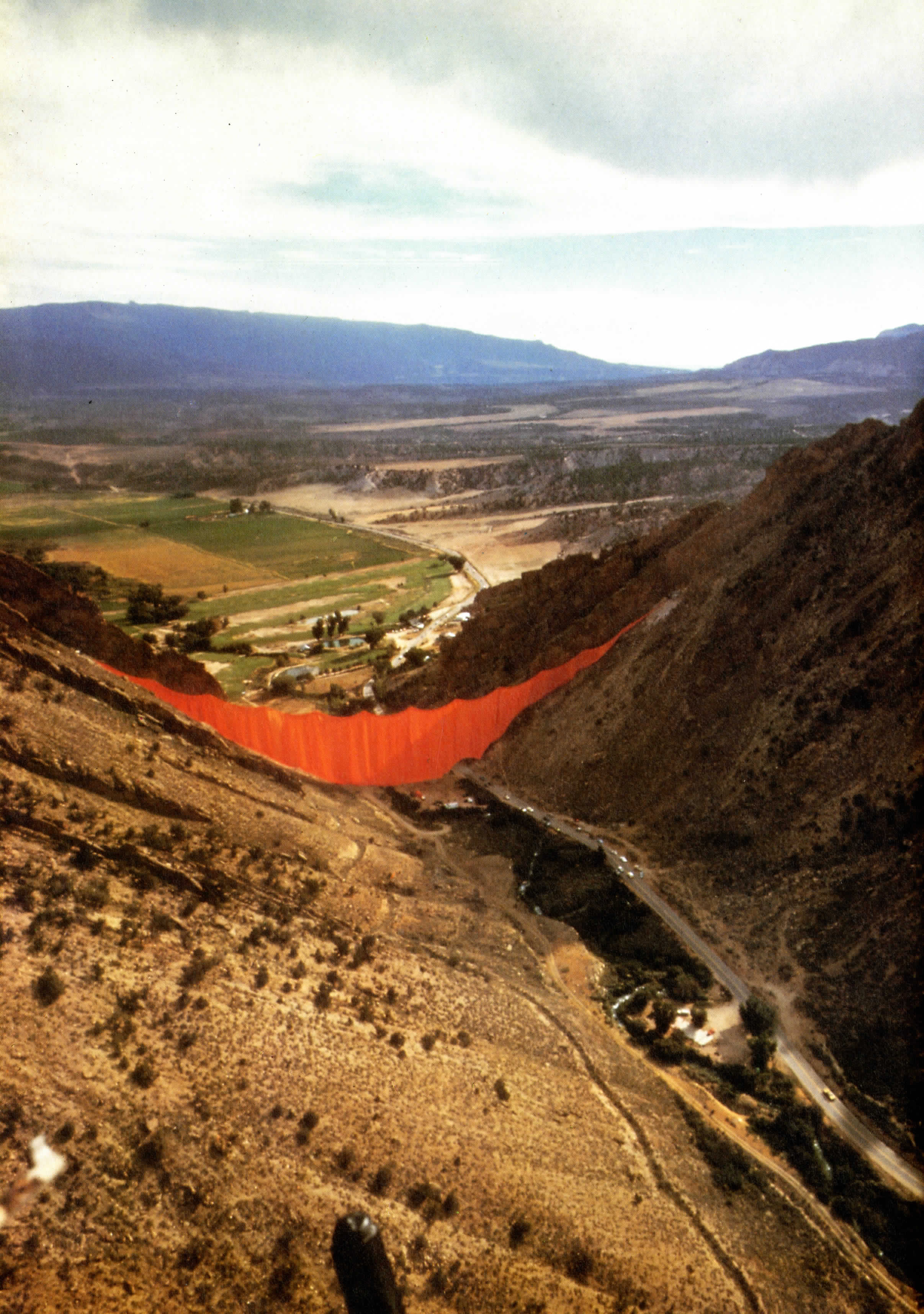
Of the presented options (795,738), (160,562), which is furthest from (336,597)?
(795,738)

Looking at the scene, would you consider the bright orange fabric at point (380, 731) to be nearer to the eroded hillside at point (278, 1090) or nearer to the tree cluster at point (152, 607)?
the eroded hillside at point (278, 1090)

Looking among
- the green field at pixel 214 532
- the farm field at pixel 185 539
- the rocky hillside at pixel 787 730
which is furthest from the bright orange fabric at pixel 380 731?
the green field at pixel 214 532

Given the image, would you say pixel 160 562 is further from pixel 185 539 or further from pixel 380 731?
pixel 380 731

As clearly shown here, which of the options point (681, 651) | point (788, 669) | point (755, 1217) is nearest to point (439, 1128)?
point (755, 1217)

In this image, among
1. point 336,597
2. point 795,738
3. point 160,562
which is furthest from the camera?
point 160,562

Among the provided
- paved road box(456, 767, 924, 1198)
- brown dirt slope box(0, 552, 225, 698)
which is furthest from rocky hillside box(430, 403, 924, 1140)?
brown dirt slope box(0, 552, 225, 698)

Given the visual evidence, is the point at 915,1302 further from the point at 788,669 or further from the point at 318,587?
the point at 318,587
